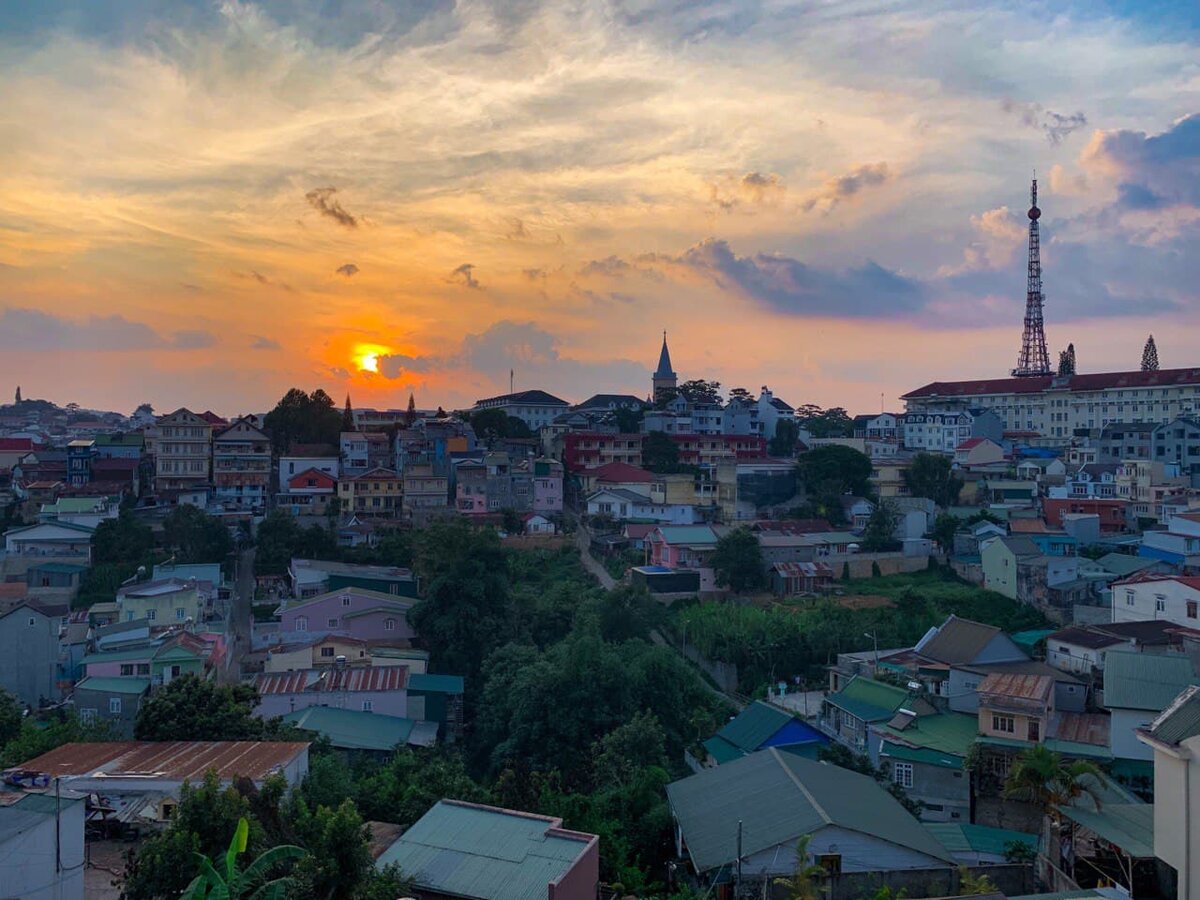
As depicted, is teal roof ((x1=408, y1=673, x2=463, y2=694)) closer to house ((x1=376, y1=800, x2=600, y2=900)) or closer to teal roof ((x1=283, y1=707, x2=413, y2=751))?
teal roof ((x1=283, y1=707, x2=413, y2=751))

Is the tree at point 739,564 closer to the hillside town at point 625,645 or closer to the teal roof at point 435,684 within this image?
the hillside town at point 625,645

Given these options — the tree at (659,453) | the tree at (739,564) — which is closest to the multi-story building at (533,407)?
the tree at (659,453)

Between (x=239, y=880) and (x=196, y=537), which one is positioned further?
(x=196, y=537)

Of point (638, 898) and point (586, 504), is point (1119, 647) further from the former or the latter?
point (586, 504)

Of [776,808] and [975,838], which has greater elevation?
[776,808]

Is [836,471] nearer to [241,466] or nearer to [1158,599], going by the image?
[1158,599]

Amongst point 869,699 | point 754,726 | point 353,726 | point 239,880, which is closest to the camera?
point 239,880

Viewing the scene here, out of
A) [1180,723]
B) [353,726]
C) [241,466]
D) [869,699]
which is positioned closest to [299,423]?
[241,466]
